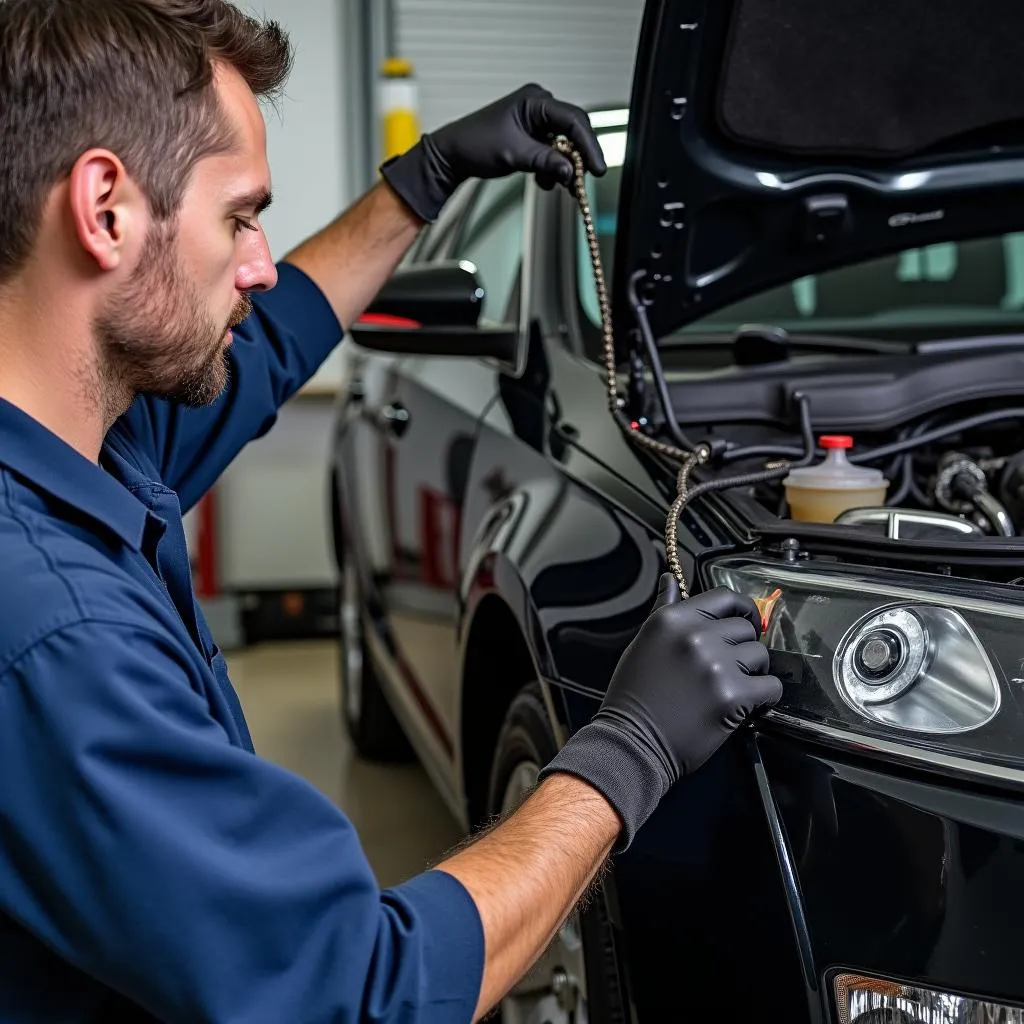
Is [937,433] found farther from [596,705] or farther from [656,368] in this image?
[596,705]

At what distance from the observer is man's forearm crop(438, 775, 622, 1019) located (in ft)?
3.33

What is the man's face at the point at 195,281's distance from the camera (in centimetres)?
104

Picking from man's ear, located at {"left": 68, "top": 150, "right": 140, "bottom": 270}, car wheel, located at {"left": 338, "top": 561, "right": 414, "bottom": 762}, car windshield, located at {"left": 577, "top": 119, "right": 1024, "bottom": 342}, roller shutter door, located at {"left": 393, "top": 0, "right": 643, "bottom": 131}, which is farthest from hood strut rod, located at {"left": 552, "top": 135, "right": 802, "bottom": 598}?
roller shutter door, located at {"left": 393, "top": 0, "right": 643, "bottom": 131}

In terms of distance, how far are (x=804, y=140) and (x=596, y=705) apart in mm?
796

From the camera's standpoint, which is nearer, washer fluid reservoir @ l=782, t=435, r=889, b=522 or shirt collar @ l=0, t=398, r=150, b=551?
shirt collar @ l=0, t=398, r=150, b=551

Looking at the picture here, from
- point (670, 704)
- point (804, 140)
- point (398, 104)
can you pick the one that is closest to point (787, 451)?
point (804, 140)

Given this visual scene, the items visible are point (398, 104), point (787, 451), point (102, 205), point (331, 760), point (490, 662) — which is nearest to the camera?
point (102, 205)

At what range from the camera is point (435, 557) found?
212 centimetres

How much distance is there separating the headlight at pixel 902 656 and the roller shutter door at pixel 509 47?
375 centimetres

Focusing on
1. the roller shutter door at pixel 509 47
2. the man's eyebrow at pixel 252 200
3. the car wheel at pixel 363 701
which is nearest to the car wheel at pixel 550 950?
the man's eyebrow at pixel 252 200

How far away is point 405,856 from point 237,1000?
1797mm

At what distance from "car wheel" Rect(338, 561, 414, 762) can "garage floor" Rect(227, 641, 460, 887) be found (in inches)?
1.7

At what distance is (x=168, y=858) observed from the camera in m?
0.87

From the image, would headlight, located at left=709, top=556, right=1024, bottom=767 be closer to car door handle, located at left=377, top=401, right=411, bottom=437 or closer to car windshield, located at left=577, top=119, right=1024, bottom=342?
car windshield, located at left=577, top=119, right=1024, bottom=342
